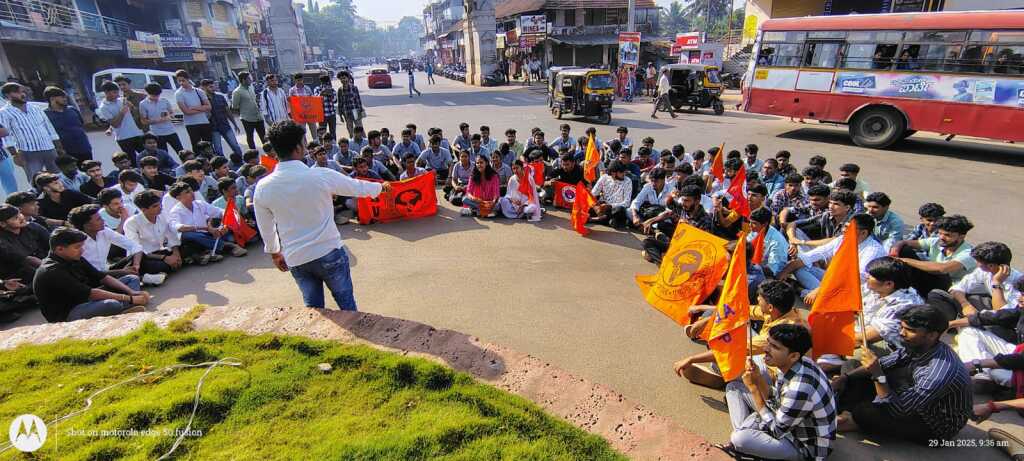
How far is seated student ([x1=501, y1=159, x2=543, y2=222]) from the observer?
7.61 m

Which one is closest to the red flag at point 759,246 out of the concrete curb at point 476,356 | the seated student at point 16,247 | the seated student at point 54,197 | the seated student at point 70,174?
the concrete curb at point 476,356

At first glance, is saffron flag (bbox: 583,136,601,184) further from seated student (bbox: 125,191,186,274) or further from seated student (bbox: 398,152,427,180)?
seated student (bbox: 125,191,186,274)

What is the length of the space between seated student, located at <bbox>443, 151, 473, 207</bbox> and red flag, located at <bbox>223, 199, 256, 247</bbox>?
3211 mm

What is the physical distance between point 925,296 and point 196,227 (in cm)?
825

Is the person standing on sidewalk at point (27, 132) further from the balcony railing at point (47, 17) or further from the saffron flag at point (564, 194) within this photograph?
the balcony railing at point (47, 17)

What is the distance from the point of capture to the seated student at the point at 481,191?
7.81 m

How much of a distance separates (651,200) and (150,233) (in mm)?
6558

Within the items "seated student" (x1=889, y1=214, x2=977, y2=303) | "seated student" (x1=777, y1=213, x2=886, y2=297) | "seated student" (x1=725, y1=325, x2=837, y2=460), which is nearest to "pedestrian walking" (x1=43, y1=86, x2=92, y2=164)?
"seated student" (x1=725, y1=325, x2=837, y2=460)

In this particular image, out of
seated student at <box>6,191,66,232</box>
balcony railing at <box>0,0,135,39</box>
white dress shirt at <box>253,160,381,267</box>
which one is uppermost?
balcony railing at <box>0,0,135,39</box>

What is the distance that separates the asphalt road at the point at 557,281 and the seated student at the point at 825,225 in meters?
1.78

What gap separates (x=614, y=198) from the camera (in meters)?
7.36

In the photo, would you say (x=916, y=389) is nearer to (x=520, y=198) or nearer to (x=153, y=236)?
(x=520, y=198)

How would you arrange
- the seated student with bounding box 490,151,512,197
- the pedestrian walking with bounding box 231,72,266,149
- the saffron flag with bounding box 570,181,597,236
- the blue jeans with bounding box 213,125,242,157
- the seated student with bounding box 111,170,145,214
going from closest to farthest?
1. the seated student with bounding box 111,170,145,214
2. the saffron flag with bounding box 570,181,597,236
3. the seated student with bounding box 490,151,512,197
4. the pedestrian walking with bounding box 231,72,266,149
5. the blue jeans with bounding box 213,125,242,157

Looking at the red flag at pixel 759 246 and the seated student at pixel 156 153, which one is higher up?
the seated student at pixel 156 153
